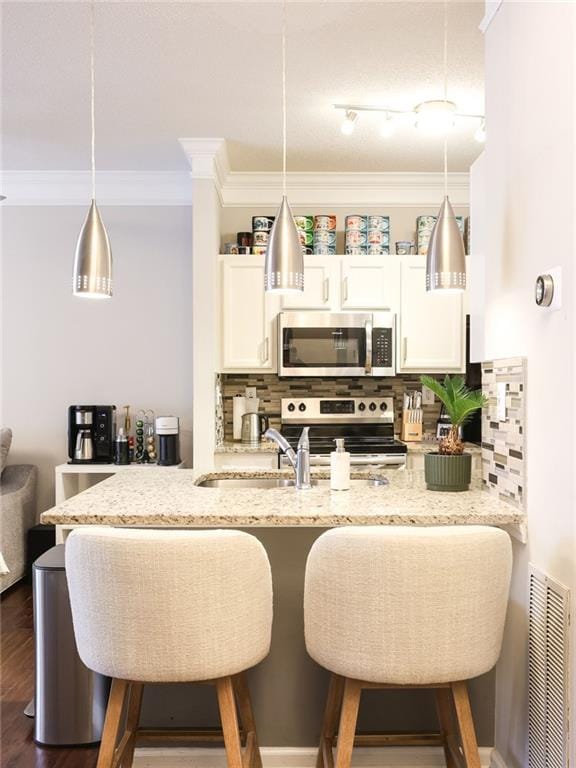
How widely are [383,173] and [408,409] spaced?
1.54 metres

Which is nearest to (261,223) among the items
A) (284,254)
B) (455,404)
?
(284,254)

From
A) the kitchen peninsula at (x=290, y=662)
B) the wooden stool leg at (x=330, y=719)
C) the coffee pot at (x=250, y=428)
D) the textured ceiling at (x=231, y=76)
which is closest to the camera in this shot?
the wooden stool leg at (x=330, y=719)

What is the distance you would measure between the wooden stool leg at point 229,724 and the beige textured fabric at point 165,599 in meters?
0.06

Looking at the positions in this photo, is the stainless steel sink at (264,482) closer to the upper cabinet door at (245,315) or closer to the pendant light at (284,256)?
the pendant light at (284,256)


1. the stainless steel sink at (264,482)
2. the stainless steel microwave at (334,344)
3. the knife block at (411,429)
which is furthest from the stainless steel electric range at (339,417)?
the stainless steel sink at (264,482)

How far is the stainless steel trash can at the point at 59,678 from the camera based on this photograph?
230cm

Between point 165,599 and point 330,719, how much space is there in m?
0.68

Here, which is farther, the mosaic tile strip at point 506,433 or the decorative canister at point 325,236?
the decorative canister at point 325,236

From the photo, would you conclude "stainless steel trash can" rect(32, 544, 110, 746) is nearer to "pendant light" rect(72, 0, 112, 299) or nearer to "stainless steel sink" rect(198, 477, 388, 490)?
"stainless steel sink" rect(198, 477, 388, 490)

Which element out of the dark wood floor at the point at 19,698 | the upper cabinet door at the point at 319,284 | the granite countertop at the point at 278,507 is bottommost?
the dark wood floor at the point at 19,698

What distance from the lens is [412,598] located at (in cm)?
154

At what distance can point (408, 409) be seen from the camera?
14.6 feet

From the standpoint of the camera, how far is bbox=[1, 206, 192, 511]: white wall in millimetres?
4641

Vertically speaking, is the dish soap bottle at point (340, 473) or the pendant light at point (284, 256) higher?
the pendant light at point (284, 256)
